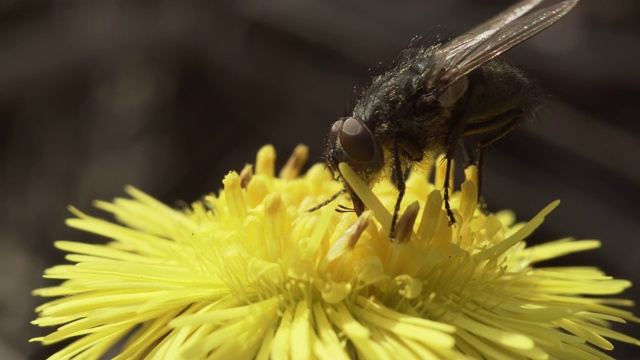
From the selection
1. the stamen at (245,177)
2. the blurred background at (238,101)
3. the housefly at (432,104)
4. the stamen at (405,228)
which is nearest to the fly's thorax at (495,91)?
the housefly at (432,104)

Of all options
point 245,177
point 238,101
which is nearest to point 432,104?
point 245,177

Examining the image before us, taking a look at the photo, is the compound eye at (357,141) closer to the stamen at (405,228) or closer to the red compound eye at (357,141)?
the red compound eye at (357,141)

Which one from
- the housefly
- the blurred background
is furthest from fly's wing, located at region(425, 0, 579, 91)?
the blurred background

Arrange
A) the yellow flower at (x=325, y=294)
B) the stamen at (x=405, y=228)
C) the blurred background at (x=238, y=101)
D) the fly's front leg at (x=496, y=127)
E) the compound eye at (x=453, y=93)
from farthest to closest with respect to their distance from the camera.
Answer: the blurred background at (x=238, y=101), the fly's front leg at (x=496, y=127), the compound eye at (x=453, y=93), the stamen at (x=405, y=228), the yellow flower at (x=325, y=294)

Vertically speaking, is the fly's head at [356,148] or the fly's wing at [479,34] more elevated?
the fly's wing at [479,34]

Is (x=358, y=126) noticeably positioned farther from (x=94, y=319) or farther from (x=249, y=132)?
(x=249, y=132)

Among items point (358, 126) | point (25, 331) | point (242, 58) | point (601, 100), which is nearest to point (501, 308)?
point (358, 126)

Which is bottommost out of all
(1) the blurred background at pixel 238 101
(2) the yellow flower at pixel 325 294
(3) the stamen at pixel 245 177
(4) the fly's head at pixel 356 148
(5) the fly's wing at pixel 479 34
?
(2) the yellow flower at pixel 325 294

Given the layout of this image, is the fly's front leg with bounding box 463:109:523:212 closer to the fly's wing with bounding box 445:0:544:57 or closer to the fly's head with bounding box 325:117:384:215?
the fly's wing with bounding box 445:0:544:57
